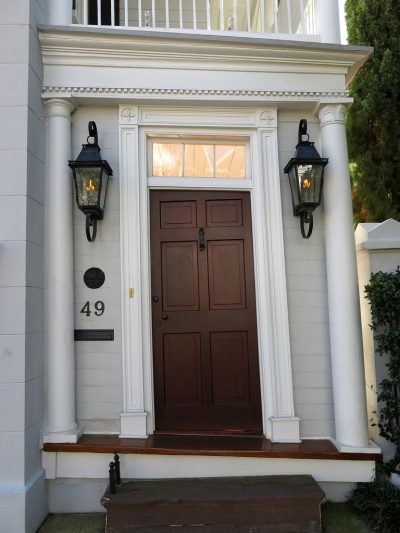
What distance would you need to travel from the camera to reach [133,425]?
3.02 meters

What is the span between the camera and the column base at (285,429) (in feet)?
9.98

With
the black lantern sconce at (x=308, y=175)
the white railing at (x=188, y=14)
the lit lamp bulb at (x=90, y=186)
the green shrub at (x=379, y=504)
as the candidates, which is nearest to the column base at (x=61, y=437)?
the lit lamp bulb at (x=90, y=186)

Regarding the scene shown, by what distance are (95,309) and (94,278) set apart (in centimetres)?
24

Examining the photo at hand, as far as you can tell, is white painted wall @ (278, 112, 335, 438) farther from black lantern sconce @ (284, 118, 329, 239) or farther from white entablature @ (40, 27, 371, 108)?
white entablature @ (40, 27, 371, 108)

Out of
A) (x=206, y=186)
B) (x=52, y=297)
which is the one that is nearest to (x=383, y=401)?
(x=206, y=186)

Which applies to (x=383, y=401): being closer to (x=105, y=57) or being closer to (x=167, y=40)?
(x=167, y=40)

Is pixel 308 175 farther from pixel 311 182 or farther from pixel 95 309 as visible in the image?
pixel 95 309

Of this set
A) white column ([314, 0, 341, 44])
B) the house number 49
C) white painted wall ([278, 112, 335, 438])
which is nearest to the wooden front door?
white painted wall ([278, 112, 335, 438])

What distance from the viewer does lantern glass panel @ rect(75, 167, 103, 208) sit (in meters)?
2.91

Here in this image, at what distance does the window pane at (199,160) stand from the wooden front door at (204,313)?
0.18 metres

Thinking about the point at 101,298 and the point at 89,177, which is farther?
the point at 101,298

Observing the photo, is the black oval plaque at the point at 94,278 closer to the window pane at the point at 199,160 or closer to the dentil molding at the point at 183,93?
the window pane at the point at 199,160

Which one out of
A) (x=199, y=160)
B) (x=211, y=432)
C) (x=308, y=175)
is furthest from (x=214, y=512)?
(x=199, y=160)

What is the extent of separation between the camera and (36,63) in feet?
9.73
